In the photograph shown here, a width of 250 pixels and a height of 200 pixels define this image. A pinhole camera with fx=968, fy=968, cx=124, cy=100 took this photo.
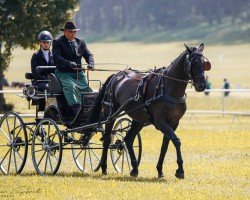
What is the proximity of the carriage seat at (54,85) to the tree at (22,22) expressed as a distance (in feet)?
69.3

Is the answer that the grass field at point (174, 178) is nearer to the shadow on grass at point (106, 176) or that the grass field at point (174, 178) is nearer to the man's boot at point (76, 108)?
the shadow on grass at point (106, 176)

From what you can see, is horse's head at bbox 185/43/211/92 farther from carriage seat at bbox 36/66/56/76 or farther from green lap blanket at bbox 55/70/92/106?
carriage seat at bbox 36/66/56/76

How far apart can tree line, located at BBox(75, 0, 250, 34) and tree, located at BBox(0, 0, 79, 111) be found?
12714 centimetres

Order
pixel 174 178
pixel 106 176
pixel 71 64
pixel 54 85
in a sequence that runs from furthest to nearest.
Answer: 1. pixel 54 85
2. pixel 71 64
3. pixel 106 176
4. pixel 174 178

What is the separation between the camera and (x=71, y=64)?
15750 mm

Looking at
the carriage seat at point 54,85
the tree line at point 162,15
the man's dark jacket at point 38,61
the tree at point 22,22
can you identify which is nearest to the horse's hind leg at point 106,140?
the carriage seat at point 54,85

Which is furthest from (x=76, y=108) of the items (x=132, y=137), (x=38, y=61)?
(x=38, y=61)

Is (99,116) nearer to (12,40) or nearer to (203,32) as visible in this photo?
(12,40)

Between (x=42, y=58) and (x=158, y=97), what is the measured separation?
322 centimetres

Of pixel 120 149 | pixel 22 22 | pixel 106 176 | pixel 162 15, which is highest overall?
pixel 22 22

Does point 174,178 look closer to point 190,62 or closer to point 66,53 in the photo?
point 190,62

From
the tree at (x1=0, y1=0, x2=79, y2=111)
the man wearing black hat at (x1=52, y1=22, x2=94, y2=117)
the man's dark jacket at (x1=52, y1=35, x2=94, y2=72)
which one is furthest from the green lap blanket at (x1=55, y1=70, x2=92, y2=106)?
the tree at (x1=0, y1=0, x2=79, y2=111)

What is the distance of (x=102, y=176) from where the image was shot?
50.7ft

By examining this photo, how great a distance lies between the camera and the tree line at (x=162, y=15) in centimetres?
17362
